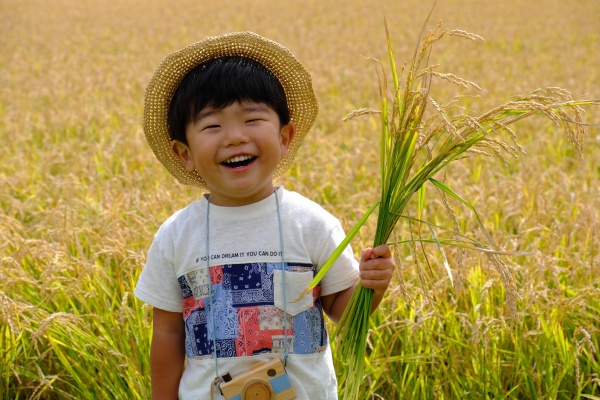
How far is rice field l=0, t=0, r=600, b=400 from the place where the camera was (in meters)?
2.54

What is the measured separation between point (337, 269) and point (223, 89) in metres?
0.55

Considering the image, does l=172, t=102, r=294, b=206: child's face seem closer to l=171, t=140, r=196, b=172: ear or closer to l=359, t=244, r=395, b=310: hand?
l=171, t=140, r=196, b=172: ear

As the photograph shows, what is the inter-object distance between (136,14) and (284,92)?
2113 centimetres

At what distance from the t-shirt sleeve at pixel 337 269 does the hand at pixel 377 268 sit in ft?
0.43

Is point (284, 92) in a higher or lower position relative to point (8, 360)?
higher

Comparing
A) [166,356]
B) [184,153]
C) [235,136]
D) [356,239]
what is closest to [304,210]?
[235,136]

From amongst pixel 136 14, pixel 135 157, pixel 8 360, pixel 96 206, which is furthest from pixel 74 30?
pixel 8 360

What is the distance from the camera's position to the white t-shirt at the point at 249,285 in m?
1.92

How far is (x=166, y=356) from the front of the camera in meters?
2.05

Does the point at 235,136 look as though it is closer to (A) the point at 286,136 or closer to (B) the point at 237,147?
(B) the point at 237,147

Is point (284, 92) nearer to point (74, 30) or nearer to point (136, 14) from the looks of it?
point (74, 30)

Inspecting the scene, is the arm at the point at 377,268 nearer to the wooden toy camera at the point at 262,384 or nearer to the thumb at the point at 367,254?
the thumb at the point at 367,254

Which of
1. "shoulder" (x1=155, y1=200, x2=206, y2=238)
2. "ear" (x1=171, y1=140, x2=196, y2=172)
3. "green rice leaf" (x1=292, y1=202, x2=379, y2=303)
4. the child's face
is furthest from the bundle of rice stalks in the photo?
"ear" (x1=171, y1=140, x2=196, y2=172)

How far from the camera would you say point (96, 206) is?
4.09m
